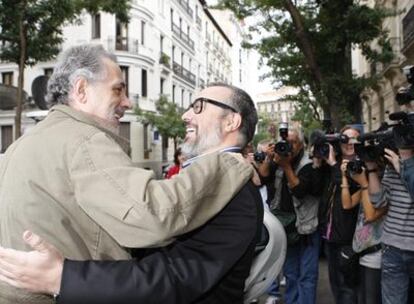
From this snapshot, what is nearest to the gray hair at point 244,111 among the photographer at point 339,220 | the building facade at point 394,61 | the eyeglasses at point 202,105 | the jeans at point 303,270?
the eyeglasses at point 202,105

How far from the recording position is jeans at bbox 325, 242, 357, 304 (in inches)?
173

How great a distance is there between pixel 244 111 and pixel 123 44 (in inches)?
1299

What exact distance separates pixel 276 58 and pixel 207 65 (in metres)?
44.5

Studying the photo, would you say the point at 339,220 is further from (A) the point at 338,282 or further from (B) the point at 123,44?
(B) the point at 123,44

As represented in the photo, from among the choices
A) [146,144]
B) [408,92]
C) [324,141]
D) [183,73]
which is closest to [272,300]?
[324,141]

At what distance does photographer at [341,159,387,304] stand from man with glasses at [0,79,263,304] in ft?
8.05

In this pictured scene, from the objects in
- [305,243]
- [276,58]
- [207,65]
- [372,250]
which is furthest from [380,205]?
[207,65]

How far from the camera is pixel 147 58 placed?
115ft

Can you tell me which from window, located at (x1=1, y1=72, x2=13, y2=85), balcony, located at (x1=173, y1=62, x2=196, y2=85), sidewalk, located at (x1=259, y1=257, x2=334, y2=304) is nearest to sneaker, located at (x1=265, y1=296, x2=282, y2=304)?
sidewalk, located at (x1=259, y1=257, x2=334, y2=304)

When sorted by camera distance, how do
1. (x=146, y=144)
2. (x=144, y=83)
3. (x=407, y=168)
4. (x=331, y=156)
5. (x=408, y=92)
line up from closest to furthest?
1. (x=408, y=92)
2. (x=407, y=168)
3. (x=331, y=156)
4. (x=144, y=83)
5. (x=146, y=144)

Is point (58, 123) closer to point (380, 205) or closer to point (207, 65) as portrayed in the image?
point (380, 205)

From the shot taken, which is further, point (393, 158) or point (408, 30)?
point (408, 30)

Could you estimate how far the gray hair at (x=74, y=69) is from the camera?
1.83 meters

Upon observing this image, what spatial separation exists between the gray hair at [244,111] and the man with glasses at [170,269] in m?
0.38
